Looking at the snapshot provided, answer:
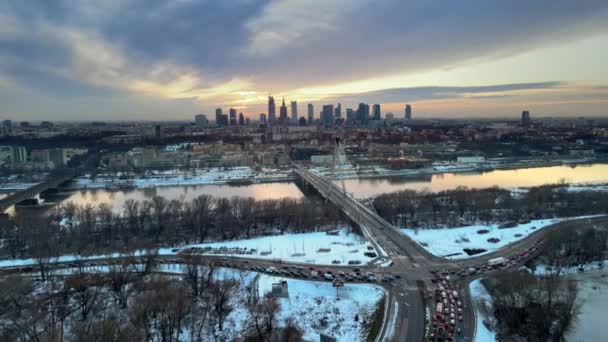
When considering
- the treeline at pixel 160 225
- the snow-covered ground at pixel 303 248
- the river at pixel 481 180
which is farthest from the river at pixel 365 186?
the snow-covered ground at pixel 303 248

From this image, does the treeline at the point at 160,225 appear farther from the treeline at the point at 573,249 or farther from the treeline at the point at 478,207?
the treeline at the point at 573,249

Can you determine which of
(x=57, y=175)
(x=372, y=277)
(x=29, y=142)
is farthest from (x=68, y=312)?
(x=29, y=142)

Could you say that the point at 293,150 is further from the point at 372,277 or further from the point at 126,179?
the point at 372,277

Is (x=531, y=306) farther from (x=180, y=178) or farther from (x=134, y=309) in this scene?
(x=180, y=178)

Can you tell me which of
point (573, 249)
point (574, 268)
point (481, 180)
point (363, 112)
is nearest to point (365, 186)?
point (481, 180)

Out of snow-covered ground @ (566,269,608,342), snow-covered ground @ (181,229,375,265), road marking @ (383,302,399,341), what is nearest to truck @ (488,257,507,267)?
snow-covered ground @ (566,269,608,342)

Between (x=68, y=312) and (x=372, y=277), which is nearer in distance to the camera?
(x=68, y=312)

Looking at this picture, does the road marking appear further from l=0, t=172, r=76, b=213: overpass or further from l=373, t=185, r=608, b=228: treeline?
l=0, t=172, r=76, b=213: overpass
